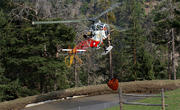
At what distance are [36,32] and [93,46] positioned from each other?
11.6 metres

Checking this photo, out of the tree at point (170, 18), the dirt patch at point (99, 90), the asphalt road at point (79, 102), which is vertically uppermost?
the tree at point (170, 18)

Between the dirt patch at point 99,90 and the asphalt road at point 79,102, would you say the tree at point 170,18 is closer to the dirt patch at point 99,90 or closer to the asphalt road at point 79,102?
the dirt patch at point 99,90

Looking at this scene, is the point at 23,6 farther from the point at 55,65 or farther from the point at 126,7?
the point at 126,7

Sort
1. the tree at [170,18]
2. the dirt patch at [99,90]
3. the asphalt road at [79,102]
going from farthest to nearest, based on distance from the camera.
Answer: the tree at [170,18] → the dirt patch at [99,90] → the asphalt road at [79,102]

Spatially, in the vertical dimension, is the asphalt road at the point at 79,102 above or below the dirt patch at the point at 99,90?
below

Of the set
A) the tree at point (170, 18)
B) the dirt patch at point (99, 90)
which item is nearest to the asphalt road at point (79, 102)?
the dirt patch at point (99, 90)

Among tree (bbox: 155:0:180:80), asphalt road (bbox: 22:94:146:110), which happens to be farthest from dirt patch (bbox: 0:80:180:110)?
tree (bbox: 155:0:180:80)

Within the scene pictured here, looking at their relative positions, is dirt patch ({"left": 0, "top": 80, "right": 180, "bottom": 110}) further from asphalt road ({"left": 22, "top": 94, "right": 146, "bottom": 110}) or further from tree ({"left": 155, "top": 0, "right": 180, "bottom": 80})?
tree ({"left": 155, "top": 0, "right": 180, "bottom": 80})

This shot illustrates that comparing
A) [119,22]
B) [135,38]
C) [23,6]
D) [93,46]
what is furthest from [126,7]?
[93,46]

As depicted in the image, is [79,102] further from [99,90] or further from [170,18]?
[170,18]

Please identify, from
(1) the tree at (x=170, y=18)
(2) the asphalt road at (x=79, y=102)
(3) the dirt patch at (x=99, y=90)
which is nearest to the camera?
(2) the asphalt road at (x=79, y=102)

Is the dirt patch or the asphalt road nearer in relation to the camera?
the asphalt road

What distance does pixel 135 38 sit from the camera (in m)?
35.7

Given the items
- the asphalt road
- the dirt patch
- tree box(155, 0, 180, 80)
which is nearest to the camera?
the asphalt road
